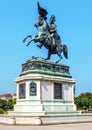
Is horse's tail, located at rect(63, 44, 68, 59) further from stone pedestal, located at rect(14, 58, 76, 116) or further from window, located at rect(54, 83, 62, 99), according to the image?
window, located at rect(54, 83, 62, 99)

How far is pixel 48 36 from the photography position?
28219 mm

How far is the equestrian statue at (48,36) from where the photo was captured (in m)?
28.1

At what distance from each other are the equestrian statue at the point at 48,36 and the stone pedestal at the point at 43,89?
1.43 meters

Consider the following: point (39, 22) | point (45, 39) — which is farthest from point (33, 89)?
point (39, 22)

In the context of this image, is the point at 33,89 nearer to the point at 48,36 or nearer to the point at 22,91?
the point at 22,91

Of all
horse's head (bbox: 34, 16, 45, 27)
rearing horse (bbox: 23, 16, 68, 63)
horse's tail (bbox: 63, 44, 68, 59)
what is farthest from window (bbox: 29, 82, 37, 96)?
horse's head (bbox: 34, 16, 45, 27)

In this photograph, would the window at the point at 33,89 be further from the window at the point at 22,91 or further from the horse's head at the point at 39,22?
the horse's head at the point at 39,22

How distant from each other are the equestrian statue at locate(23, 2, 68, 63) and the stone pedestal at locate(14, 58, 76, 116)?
143cm

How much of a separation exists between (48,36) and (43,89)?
4.96m

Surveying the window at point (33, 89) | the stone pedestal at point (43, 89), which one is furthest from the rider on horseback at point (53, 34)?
the window at point (33, 89)

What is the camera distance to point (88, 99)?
83.7m

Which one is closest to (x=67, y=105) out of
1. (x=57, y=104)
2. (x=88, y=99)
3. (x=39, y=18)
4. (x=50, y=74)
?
(x=57, y=104)

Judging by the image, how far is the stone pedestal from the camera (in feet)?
85.0

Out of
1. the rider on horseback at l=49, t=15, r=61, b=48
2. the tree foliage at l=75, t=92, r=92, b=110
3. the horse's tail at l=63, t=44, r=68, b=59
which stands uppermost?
the rider on horseback at l=49, t=15, r=61, b=48
